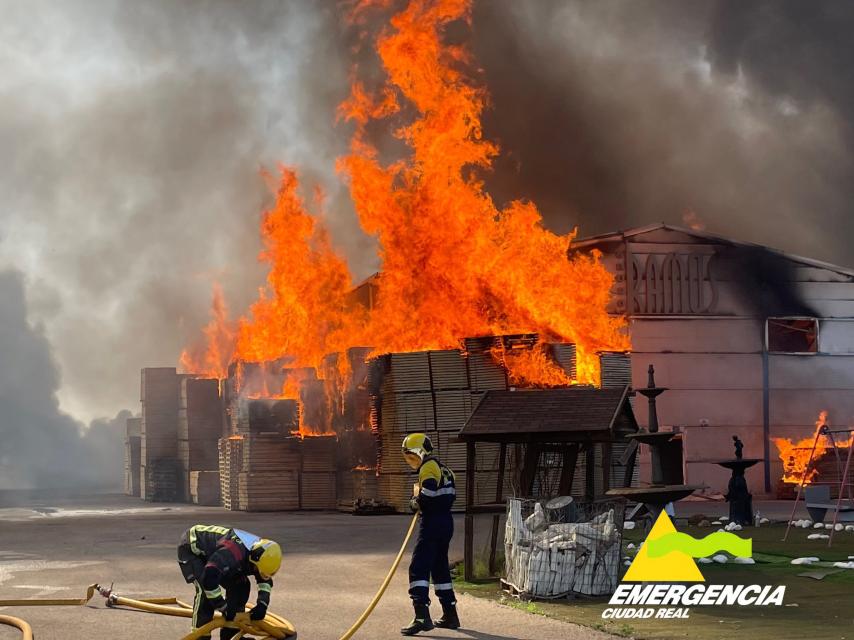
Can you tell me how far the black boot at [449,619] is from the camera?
10.7 meters

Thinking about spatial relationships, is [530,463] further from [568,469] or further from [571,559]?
[571,559]

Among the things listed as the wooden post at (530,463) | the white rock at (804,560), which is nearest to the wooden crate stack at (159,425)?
the wooden post at (530,463)

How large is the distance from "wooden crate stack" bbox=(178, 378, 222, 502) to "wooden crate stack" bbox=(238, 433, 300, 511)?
467 centimetres

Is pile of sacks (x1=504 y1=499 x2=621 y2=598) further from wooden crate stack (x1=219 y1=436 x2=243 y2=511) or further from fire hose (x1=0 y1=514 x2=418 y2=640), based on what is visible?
wooden crate stack (x1=219 y1=436 x2=243 y2=511)

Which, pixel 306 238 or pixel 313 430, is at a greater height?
pixel 306 238

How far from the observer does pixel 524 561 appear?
1235 centimetres

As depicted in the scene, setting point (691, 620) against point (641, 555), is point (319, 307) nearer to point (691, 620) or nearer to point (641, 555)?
point (641, 555)

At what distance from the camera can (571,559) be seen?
12242 mm

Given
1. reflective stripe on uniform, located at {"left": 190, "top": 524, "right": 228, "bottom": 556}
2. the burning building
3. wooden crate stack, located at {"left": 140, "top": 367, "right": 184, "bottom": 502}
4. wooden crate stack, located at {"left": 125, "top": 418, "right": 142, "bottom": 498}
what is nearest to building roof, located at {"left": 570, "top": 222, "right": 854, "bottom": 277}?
the burning building

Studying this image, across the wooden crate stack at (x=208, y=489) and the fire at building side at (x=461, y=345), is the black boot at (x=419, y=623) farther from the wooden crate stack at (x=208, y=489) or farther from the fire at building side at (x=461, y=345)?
the wooden crate stack at (x=208, y=489)

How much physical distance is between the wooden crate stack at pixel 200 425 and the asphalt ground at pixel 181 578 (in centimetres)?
572

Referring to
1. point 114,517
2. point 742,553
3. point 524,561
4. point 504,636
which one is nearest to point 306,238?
point 114,517

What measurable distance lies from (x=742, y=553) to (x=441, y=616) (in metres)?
6.54

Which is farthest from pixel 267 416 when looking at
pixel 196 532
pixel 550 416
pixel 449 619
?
pixel 196 532
